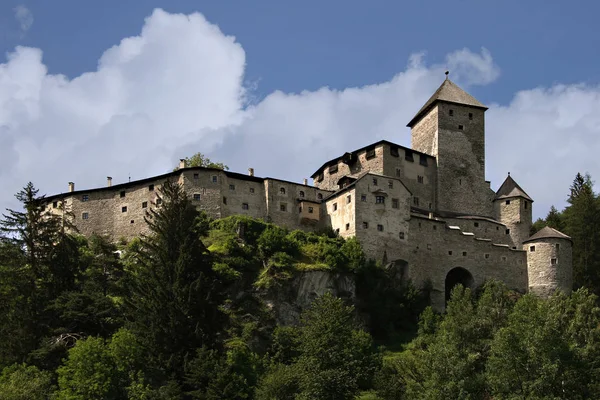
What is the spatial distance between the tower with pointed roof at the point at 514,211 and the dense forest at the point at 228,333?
13149 mm

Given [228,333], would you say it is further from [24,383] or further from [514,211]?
→ [514,211]

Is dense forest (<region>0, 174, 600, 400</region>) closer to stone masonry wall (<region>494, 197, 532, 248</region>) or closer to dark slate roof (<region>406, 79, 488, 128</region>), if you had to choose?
stone masonry wall (<region>494, 197, 532, 248</region>)

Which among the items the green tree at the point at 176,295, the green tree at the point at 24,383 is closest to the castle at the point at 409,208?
the green tree at the point at 176,295

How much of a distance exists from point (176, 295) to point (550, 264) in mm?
37992

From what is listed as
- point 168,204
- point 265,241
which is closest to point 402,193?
point 265,241

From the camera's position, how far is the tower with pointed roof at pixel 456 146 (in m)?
85.5

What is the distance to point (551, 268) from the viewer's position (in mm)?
78562

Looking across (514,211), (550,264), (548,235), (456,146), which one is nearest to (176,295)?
(550,264)

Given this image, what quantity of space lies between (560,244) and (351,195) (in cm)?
1934

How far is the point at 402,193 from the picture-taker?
251ft

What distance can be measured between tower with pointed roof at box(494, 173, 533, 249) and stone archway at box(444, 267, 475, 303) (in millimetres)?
5961

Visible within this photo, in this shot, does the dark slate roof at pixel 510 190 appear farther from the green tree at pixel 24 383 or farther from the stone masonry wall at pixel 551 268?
the green tree at pixel 24 383

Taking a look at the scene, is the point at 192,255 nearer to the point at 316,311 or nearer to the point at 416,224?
the point at 316,311

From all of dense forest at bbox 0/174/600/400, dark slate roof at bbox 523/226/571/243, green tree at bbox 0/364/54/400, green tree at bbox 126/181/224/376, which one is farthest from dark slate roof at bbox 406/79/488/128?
green tree at bbox 0/364/54/400
